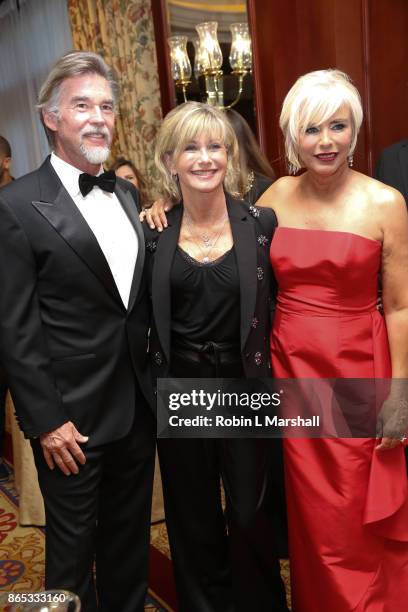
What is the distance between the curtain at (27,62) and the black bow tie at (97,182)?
468cm

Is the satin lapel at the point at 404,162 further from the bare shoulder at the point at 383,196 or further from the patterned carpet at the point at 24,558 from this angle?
the patterned carpet at the point at 24,558

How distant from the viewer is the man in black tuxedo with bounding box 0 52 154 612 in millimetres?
1714

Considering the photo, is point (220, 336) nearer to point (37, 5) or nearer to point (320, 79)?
point (320, 79)

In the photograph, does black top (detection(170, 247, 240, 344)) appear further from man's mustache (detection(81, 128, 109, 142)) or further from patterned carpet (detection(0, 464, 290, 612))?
patterned carpet (detection(0, 464, 290, 612))

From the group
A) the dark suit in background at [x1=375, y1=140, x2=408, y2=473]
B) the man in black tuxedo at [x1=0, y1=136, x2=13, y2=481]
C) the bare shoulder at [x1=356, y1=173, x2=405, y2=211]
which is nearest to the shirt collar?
the bare shoulder at [x1=356, y1=173, x2=405, y2=211]

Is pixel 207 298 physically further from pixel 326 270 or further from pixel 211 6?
pixel 211 6

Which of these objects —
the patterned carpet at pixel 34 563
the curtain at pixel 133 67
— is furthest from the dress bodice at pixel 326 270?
the curtain at pixel 133 67

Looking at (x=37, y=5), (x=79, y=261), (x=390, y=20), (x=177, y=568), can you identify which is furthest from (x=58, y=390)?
(x=37, y=5)

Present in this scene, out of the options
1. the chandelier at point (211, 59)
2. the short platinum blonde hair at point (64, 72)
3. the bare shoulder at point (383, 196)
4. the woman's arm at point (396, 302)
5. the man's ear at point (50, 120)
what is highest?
the chandelier at point (211, 59)

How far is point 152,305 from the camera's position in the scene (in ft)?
6.31

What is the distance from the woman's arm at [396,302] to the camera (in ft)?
6.25

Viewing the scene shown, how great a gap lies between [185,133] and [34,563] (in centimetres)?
188

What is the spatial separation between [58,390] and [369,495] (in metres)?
0.94

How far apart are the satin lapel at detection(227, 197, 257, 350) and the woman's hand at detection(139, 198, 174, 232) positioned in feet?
0.64
